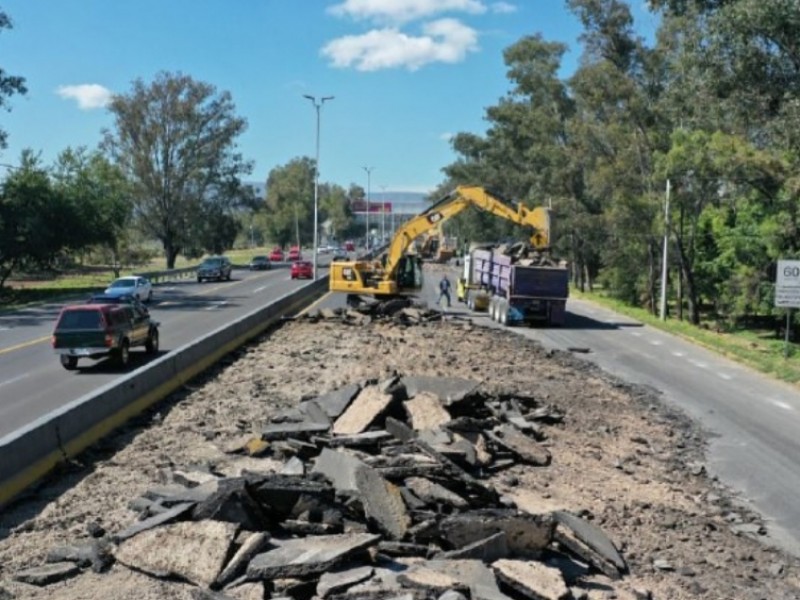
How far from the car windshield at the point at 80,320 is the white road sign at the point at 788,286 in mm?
19741

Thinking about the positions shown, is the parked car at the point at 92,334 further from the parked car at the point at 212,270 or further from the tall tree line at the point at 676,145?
the parked car at the point at 212,270

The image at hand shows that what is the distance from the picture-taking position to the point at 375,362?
78.2ft

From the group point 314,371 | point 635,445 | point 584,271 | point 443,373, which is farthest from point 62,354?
point 584,271

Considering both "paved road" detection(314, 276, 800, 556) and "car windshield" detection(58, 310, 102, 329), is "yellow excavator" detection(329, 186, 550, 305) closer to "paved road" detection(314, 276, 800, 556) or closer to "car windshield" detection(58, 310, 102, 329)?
"paved road" detection(314, 276, 800, 556)

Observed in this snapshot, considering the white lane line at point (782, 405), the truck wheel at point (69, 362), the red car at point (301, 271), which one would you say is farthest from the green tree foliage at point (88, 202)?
the white lane line at point (782, 405)

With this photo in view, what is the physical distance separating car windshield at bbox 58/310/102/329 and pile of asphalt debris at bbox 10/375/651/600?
1260 cm

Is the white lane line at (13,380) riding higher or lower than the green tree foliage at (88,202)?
lower

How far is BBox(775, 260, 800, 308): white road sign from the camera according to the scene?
94.6 feet

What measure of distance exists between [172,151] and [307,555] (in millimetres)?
91514

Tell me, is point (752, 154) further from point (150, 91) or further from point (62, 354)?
point (150, 91)

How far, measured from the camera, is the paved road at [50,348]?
782 inches

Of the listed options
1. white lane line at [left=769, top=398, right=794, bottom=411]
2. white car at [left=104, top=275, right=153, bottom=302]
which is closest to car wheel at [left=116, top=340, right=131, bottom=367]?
white lane line at [left=769, top=398, right=794, bottom=411]

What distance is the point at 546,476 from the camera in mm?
13297

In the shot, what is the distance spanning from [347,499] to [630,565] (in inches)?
119
